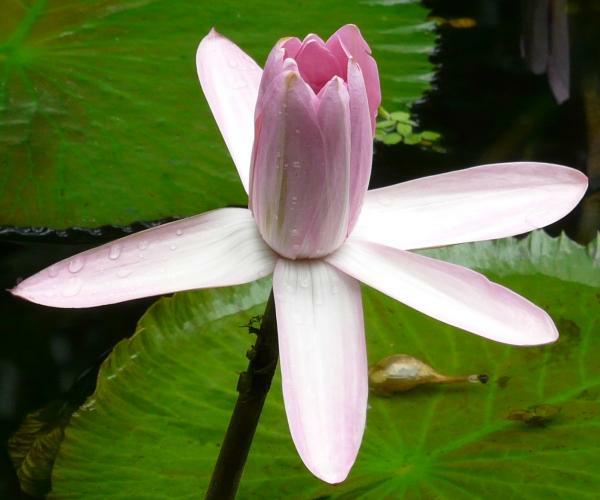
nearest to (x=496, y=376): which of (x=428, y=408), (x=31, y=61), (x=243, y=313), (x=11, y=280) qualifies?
(x=428, y=408)

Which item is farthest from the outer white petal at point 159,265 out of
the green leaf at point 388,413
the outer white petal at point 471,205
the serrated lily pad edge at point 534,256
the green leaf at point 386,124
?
the green leaf at point 386,124

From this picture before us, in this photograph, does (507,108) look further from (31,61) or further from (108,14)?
(31,61)

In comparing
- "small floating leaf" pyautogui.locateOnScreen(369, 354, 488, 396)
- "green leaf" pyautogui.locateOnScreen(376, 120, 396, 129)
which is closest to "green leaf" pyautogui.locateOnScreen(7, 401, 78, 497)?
"small floating leaf" pyautogui.locateOnScreen(369, 354, 488, 396)

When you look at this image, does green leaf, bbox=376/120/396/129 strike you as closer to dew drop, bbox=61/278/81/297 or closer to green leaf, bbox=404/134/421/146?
green leaf, bbox=404/134/421/146

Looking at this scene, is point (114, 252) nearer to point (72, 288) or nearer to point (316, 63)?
point (72, 288)

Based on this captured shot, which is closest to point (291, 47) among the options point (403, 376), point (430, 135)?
point (403, 376)

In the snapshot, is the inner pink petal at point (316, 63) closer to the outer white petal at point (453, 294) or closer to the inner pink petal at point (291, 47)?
the inner pink petal at point (291, 47)
